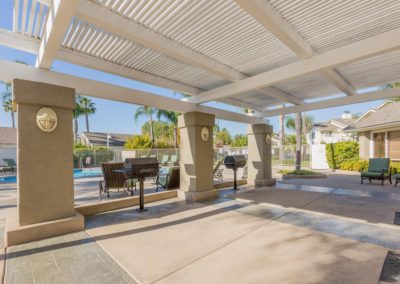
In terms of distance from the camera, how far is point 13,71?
12.6 ft

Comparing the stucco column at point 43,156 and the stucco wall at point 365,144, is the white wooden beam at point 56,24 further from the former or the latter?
the stucco wall at point 365,144

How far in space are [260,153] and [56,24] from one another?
777 cm

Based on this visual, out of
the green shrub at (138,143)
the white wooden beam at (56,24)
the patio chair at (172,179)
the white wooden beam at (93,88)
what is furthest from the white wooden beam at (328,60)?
the green shrub at (138,143)

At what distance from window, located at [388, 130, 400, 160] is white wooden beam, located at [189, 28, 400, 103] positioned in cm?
1244

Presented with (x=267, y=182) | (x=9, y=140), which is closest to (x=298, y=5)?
(x=267, y=182)

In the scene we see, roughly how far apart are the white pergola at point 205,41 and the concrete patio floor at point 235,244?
9.65ft

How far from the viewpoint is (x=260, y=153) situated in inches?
354

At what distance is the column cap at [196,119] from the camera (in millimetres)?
6447

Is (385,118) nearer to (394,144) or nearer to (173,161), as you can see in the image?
(394,144)

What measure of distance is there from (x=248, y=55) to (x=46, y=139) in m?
4.19

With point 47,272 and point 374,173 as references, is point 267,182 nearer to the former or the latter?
point 374,173

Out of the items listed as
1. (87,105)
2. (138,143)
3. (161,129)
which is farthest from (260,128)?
(87,105)

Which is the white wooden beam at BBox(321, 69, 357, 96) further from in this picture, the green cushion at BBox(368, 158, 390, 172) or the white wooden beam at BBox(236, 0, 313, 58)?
the green cushion at BBox(368, 158, 390, 172)

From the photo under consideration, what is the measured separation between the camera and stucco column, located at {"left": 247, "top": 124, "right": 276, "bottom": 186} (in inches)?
353
